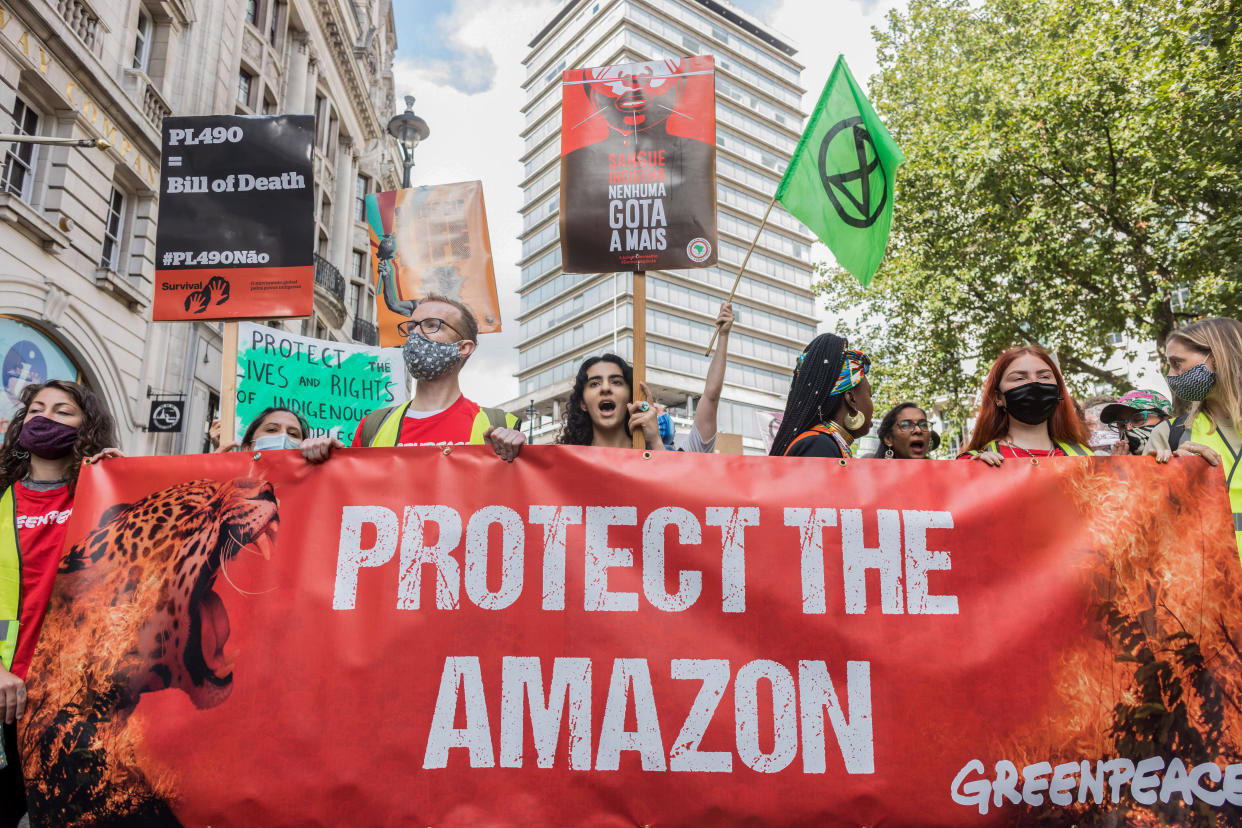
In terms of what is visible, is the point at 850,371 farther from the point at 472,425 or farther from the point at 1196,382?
the point at 472,425

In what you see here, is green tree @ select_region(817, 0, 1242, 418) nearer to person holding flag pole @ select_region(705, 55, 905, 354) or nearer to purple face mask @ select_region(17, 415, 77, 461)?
person holding flag pole @ select_region(705, 55, 905, 354)

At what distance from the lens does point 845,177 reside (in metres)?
4.71

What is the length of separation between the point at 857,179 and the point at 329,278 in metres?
22.1

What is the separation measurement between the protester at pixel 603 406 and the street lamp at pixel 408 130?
10.4 meters

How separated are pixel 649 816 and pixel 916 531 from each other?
1286 millimetres

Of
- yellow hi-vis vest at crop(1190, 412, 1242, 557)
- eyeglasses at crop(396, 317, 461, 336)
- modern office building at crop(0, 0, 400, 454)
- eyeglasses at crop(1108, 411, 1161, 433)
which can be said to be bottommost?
yellow hi-vis vest at crop(1190, 412, 1242, 557)

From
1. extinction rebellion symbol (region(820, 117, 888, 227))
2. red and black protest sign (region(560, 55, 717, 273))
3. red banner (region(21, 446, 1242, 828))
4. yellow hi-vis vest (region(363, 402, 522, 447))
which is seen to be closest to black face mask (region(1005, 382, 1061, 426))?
red banner (region(21, 446, 1242, 828))

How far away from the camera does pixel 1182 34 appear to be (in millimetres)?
11781

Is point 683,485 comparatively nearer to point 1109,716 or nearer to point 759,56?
point 1109,716

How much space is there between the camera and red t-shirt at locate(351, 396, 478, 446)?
3299 millimetres

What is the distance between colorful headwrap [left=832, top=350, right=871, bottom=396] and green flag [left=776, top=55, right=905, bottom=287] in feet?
3.51

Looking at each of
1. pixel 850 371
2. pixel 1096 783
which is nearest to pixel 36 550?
pixel 850 371

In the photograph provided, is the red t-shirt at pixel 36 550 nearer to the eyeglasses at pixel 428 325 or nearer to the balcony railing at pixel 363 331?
the eyeglasses at pixel 428 325

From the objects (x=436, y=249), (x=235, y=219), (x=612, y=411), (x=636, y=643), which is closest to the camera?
(x=636, y=643)
